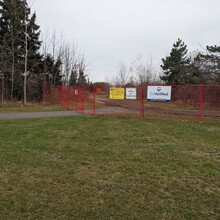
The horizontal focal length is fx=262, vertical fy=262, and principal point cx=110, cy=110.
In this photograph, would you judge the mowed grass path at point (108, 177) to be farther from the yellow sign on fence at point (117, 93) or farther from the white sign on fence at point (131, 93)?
the yellow sign on fence at point (117, 93)

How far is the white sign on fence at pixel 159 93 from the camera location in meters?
12.7

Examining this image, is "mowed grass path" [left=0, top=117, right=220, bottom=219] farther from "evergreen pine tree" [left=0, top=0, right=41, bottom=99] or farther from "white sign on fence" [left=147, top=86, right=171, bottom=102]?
"evergreen pine tree" [left=0, top=0, right=41, bottom=99]

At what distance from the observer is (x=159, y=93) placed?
12.9 m

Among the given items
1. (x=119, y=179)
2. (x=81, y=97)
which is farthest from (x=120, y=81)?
(x=119, y=179)

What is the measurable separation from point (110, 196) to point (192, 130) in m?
6.94

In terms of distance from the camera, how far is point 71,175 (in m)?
4.73

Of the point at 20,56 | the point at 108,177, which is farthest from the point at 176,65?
the point at 108,177

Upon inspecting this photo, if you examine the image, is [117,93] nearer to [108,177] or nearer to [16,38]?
[108,177]

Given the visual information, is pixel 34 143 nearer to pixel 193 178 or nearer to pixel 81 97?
pixel 193 178

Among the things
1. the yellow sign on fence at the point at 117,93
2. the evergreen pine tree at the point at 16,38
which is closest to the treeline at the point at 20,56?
the evergreen pine tree at the point at 16,38

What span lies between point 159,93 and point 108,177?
348 inches

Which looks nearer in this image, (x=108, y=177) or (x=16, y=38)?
(x=108, y=177)

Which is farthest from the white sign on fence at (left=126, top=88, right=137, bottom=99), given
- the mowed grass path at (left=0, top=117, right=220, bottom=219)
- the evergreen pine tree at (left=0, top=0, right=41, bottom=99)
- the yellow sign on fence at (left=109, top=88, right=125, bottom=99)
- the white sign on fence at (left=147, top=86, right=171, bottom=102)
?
the evergreen pine tree at (left=0, top=0, right=41, bottom=99)

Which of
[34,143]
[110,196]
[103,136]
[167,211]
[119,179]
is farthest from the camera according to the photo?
[103,136]
